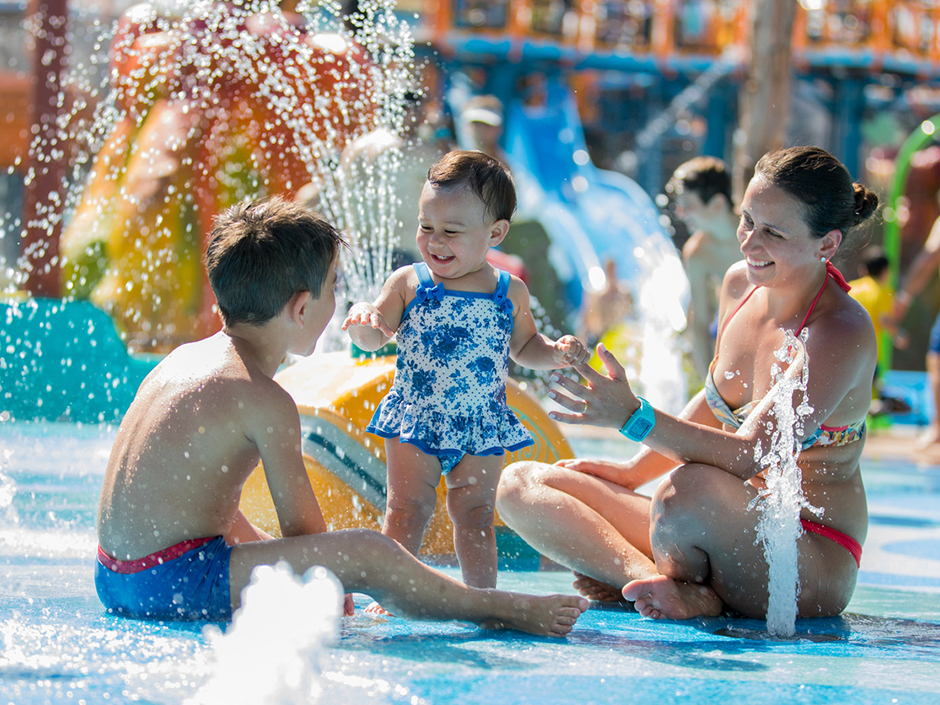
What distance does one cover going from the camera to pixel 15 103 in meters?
18.7

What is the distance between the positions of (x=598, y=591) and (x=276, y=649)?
140cm

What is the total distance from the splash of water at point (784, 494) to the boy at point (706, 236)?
10.1ft

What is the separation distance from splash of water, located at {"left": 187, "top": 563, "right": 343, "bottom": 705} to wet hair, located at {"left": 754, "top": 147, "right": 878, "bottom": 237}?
4.91 ft

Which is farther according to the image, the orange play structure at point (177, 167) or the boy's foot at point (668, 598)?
the orange play structure at point (177, 167)

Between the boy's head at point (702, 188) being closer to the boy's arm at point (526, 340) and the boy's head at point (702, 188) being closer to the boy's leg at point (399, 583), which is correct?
the boy's arm at point (526, 340)

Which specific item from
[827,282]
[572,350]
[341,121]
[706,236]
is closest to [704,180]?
[706,236]

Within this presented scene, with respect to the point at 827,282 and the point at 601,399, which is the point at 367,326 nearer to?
the point at 601,399

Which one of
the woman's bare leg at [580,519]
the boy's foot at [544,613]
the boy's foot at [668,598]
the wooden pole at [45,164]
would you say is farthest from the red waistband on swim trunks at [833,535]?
the wooden pole at [45,164]

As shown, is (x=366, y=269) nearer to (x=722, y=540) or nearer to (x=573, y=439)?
(x=722, y=540)

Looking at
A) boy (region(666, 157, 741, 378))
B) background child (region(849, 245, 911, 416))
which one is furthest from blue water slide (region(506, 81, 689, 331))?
boy (region(666, 157, 741, 378))

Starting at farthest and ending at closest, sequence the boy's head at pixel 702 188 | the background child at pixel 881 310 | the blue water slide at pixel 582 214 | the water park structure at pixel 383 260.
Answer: the blue water slide at pixel 582 214, the background child at pixel 881 310, the boy's head at pixel 702 188, the water park structure at pixel 383 260

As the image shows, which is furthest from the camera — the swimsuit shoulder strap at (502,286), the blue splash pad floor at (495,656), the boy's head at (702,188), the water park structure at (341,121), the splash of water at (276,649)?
the water park structure at (341,121)

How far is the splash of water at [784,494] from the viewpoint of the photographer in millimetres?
2506

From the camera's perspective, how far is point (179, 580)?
225 centimetres
